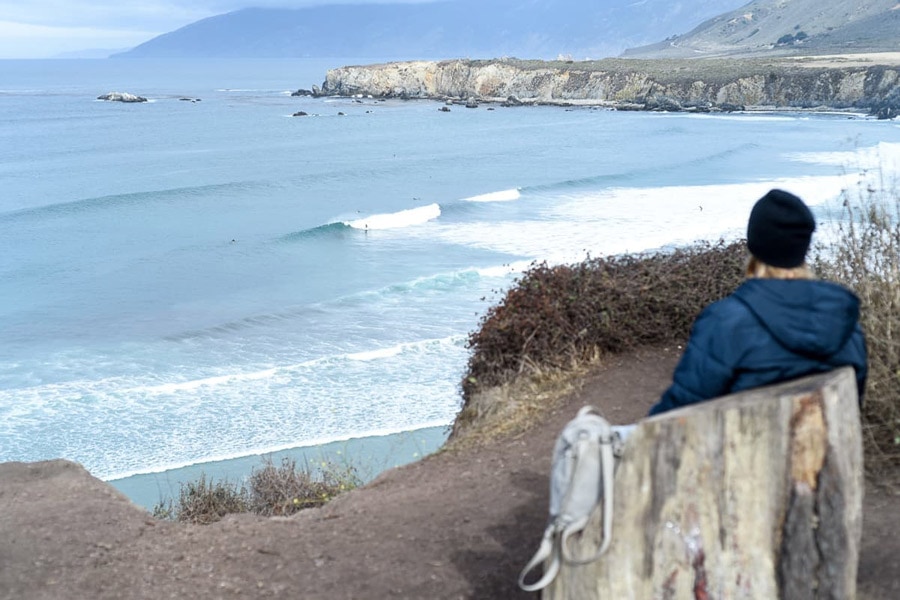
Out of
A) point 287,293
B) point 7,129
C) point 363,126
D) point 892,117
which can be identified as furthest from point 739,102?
point 287,293

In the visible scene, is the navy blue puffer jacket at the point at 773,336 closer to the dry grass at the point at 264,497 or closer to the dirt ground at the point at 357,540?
the dirt ground at the point at 357,540

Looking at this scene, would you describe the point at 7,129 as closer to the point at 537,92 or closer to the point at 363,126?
the point at 363,126

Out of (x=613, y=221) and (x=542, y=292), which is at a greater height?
(x=542, y=292)

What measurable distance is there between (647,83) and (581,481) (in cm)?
10267

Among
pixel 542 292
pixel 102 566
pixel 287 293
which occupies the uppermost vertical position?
pixel 542 292

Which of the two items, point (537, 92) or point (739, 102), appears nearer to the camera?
point (739, 102)

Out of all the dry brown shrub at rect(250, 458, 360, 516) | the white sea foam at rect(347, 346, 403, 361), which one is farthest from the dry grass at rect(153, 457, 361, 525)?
the white sea foam at rect(347, 346, 403, 361)

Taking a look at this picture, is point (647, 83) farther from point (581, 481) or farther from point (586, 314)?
point (581, 481)

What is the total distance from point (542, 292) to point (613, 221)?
19.2 m

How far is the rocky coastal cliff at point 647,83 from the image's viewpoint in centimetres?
8819

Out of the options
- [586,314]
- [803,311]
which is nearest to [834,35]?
[586,314]

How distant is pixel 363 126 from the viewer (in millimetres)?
69875

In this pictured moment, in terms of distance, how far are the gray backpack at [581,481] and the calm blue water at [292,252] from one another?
6.46m

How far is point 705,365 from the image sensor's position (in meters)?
4.00
